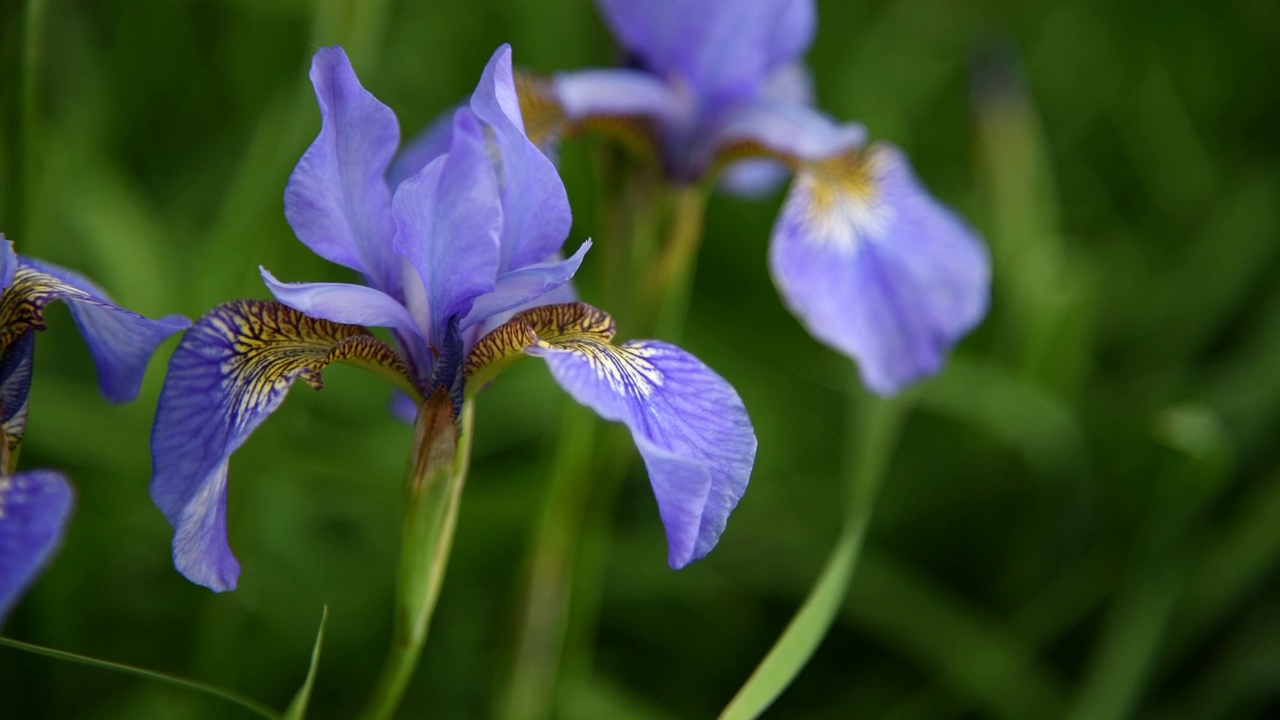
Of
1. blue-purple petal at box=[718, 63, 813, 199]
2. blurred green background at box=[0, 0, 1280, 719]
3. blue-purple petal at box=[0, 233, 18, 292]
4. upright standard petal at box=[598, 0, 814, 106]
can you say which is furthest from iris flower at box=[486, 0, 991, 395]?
blue-purple petal at box=[0, 233, 18, 292]

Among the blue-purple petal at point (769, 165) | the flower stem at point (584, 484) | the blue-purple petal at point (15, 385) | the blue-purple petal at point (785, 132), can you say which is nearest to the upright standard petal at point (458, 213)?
the blue-purple petal at point (15, 385)

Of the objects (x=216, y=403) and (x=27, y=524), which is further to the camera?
(x=216, y=403)

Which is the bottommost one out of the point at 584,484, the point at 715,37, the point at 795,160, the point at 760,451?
the point at 760,451

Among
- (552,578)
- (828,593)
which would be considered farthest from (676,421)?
(552,578)

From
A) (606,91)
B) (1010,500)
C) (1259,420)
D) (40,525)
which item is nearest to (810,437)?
(1010,500)

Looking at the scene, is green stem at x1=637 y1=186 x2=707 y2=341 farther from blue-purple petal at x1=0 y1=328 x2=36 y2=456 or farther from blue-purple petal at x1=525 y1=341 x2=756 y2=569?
blue-purple petal at x1=0 y1=328 x2=36 y2=456

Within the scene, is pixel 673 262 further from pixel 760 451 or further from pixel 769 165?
pixel 760 451

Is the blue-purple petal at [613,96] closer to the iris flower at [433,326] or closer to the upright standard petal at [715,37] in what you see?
the upright standard petal at [715,37]

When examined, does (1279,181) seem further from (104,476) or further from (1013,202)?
(104,476)
